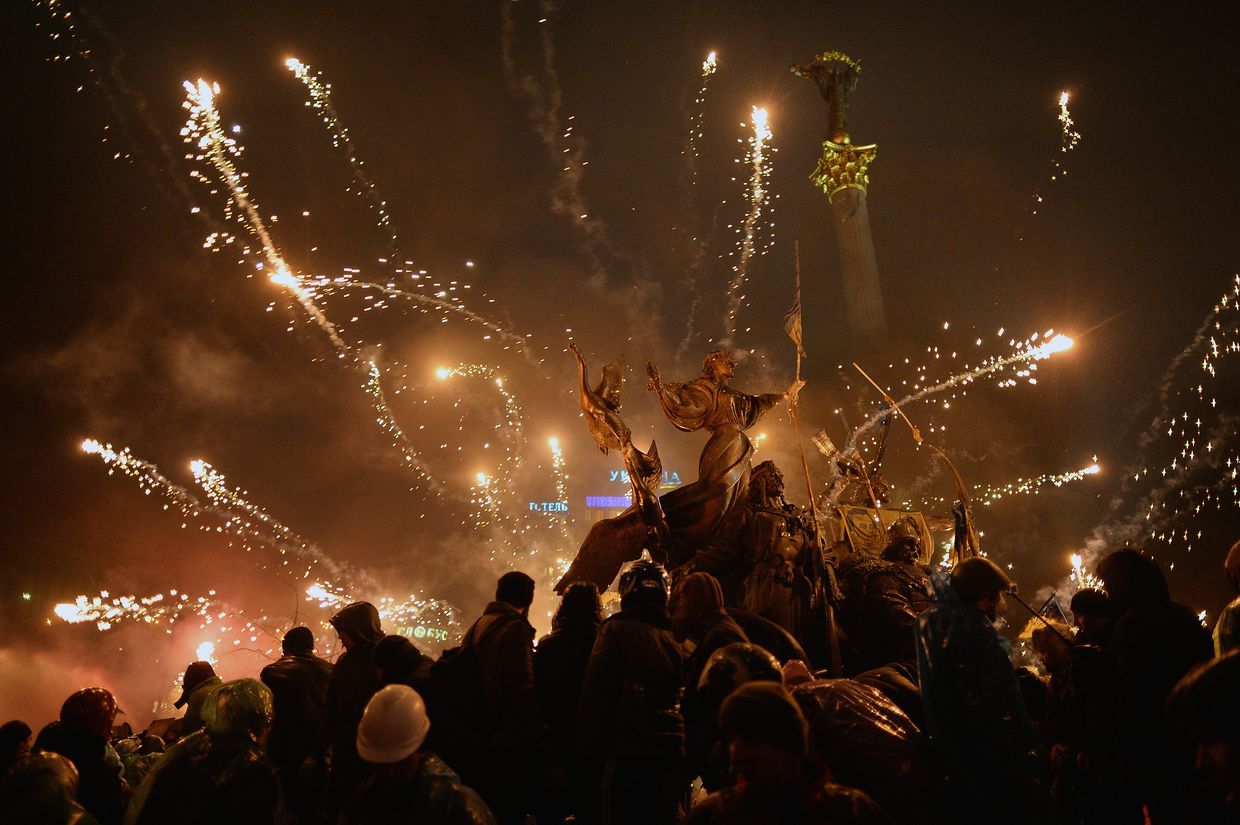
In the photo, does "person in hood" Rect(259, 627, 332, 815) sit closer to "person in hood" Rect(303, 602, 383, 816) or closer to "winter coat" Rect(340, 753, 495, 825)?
"person in hood" Rect(303, 602, 383, 816)

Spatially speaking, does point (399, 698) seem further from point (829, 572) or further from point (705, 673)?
point (829, 572)

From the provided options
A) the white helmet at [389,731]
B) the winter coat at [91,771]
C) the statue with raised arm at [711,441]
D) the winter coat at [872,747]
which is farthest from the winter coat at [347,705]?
the statue with raised arm at [711,441]

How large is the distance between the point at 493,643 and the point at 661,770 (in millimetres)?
1274

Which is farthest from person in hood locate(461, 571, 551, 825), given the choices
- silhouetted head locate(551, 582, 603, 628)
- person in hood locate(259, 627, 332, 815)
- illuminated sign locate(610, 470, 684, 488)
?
illuminated sign locate(610, 470, 684, 488)

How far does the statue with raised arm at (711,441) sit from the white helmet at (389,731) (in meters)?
6.24

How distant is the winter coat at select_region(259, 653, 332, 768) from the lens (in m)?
5.61

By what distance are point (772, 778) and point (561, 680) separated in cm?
270

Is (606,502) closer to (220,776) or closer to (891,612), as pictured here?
(891,612)

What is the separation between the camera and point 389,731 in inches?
125

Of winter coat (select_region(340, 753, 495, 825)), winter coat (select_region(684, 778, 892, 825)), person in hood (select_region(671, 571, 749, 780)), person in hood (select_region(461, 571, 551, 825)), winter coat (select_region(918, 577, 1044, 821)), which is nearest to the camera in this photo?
winter coat (select_region(684, 778, 892, 825))

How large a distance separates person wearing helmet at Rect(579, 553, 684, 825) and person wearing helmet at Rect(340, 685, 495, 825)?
101 centimetres

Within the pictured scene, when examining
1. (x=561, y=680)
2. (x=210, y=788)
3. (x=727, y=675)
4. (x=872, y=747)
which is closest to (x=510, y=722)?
(x=561, y=680)

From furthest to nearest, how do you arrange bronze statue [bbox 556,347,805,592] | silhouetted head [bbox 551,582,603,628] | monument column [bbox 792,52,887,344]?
monument column [bbox 792,52,887,344] → bronze statue [bbox 556,347,805,592] → silhouetted head [bbox 551,582,603,628]

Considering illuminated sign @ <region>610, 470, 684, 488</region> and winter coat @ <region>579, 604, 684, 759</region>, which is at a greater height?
illuminated sign @ <region>610, 470, 684, 488</region>
